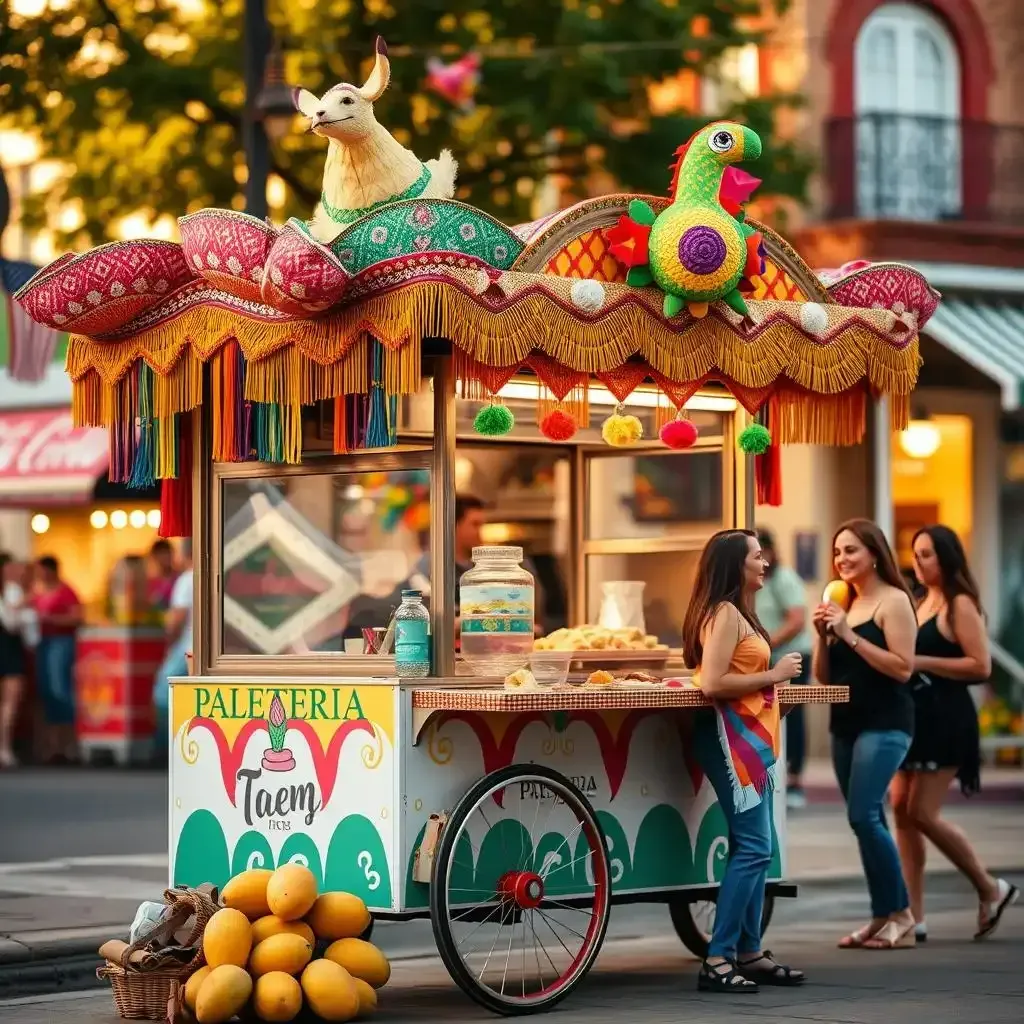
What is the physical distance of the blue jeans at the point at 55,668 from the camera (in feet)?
74.9

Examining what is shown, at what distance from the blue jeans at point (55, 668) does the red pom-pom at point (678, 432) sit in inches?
518

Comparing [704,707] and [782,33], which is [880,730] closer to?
[704,707]

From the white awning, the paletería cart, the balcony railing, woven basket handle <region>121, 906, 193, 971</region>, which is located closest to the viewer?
woven basket handle <region>121, 906, 193, 971</region>

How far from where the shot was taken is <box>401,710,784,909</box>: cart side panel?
9.17 metres

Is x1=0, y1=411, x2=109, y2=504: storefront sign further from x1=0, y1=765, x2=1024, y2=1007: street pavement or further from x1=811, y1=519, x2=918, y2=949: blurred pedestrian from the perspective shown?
x1=811, y1=519, x2=918, y2=949: blurred pedestrian

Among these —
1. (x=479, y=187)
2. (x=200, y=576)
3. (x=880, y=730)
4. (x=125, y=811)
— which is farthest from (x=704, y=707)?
(x=479, y=187)

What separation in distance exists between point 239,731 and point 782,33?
15517mm

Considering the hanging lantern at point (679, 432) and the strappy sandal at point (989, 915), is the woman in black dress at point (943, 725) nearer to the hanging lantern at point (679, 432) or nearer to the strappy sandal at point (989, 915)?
the strappy sandal at point (989, 915)

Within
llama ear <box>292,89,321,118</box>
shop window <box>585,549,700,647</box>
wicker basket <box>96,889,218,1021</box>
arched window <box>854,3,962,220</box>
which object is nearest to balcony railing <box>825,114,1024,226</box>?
arched window <box>854,3,962,220</box>

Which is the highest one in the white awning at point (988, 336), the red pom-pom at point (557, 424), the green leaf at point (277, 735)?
the white awning at point (988, 336)

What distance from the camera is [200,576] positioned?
10.3 meters

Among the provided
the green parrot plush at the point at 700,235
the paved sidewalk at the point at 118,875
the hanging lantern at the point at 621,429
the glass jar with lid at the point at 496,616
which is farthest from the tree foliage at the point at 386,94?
the glass jar with lid at the point at 496,616

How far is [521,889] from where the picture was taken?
9.19 meters

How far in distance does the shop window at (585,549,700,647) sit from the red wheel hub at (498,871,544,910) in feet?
7.70
